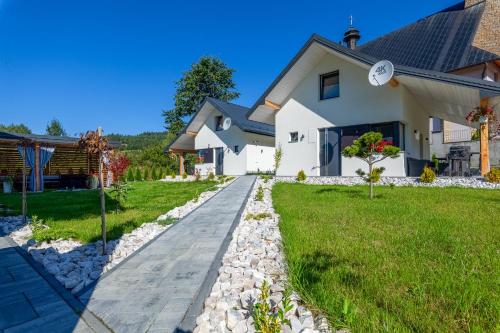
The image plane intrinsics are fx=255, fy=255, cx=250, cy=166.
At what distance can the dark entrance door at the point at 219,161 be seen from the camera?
19109 mm

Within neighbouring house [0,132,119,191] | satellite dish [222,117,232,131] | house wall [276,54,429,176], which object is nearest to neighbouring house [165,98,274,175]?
satellite dish [222,117,232,131]

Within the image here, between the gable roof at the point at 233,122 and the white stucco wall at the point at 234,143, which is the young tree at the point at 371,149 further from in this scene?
the white stucco wall at the point at 234,143

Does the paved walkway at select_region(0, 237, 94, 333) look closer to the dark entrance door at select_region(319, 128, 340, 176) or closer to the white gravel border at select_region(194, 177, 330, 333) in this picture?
the white gravel border at select_region(194, 177, 330, 333)

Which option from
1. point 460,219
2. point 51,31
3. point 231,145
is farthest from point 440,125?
point 51,31

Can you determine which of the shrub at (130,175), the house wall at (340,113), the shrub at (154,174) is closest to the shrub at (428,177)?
the house wall at (340,113)

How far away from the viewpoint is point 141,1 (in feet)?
47.8

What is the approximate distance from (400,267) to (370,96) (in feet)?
31.9

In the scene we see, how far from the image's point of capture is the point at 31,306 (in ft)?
6.67

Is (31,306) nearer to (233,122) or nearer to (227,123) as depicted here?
(233,122)

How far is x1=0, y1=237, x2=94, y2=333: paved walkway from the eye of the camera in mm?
1752

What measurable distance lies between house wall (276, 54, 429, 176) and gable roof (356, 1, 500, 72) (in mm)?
2941

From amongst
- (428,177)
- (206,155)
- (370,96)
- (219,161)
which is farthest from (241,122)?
(428,177)

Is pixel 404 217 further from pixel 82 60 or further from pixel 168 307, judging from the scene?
pixel 82 60

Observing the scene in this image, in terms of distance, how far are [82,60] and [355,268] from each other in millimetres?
23180
